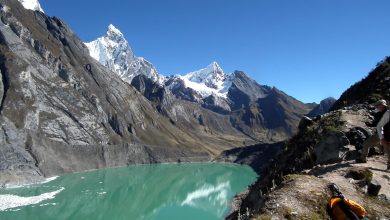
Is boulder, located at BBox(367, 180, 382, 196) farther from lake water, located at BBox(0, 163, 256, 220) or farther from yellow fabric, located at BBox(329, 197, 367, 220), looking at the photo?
lake water, located at BBox(0, 163, 256, 220)

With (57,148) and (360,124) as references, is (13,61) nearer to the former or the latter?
(57,148)

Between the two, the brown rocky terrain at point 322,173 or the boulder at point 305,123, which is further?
the boulder at point 305,123

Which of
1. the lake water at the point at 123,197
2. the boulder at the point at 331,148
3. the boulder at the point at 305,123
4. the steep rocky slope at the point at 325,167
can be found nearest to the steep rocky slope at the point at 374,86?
the steep rocky slope at the point at 325,167

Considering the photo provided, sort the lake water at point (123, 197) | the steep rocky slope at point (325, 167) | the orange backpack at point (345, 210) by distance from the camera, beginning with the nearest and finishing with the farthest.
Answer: the orange backpack at point (345, 210) → the steep rocky slope at point (325, 167) → the lake water at point (123, 197)

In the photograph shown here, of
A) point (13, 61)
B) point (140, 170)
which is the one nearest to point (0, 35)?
point (13, 61)

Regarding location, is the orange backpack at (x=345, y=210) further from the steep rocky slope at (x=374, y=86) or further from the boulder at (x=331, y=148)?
the steep rocky slope at (x=374, y=86)

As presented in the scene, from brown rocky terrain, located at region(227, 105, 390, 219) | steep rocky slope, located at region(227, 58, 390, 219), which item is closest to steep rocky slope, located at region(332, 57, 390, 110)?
steep rocky slope, located at region(227, 58, 390, 219)

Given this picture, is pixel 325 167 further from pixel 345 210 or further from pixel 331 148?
pixel 345 210

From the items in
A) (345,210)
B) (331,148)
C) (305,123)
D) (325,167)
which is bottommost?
(345,210)

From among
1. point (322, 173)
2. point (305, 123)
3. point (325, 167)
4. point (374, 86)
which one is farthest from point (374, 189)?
point (374, 86)
